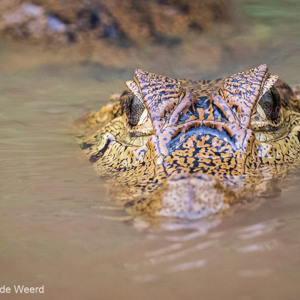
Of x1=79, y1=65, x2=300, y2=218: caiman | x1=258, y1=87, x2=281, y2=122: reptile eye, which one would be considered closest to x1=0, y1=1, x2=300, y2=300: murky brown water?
x1=79, y1=65, x2=300, y2=218: caiman

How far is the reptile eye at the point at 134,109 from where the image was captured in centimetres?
371

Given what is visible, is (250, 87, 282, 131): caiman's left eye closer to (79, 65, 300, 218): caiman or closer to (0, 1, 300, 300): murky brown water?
(79, 65, 300, 218): caiman

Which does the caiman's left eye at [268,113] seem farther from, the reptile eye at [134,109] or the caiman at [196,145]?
→ the reptile eye at [134,109]

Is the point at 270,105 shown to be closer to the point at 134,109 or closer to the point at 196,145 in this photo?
the point at 196,145

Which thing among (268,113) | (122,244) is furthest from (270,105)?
(122,244)

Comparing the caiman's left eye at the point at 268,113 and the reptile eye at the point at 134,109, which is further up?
the reptile eye at the point at 134,109

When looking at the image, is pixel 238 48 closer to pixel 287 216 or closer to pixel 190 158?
pixel 190 158

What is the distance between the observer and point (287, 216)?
2623 millimetres

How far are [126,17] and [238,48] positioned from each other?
1.88 metres

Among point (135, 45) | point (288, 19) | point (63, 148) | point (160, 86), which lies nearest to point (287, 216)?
point (160, 86)

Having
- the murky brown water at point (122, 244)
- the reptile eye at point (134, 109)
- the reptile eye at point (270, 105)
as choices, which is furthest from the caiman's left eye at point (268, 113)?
the reptile eye at point (134, 109)

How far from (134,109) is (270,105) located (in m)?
1.05

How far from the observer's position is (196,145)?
3.28 metres

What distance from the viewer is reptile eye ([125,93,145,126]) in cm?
371
